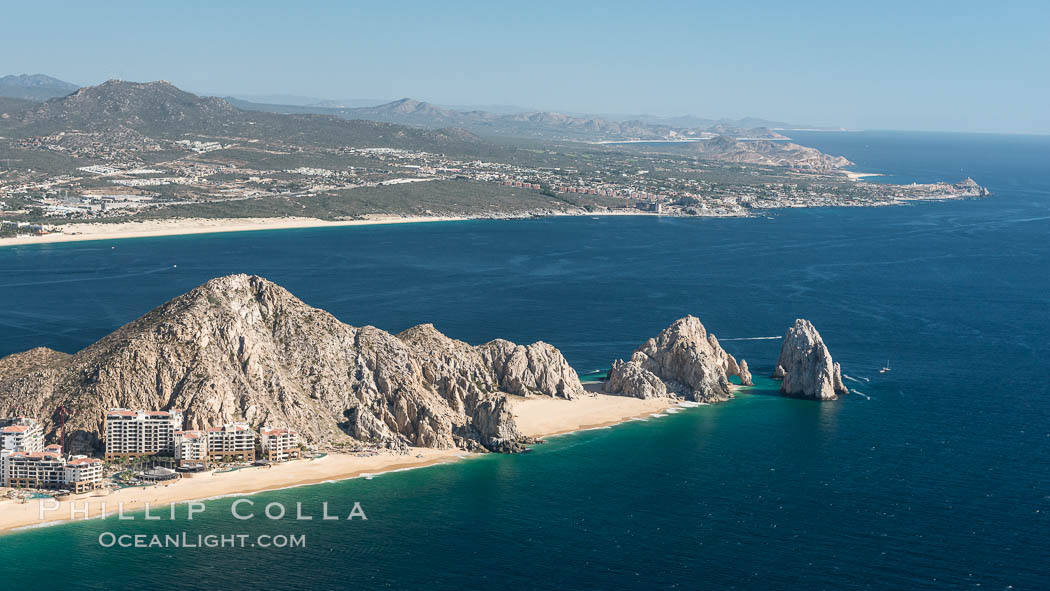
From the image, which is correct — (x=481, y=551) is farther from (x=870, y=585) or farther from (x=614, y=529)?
(x=870, y=585)

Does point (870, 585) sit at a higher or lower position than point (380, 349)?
lower

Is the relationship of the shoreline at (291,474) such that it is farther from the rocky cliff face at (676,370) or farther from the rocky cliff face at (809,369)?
the rocky cliff face at (809,369)

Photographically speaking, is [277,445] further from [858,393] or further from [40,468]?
[858,393]

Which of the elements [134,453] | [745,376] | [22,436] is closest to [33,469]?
[22,436]

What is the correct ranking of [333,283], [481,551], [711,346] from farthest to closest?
1. [333,283]
2. [711,346]
3. [481,551]

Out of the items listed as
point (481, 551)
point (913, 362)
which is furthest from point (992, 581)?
point (913, 362)

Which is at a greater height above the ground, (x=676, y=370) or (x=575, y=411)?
(x=676, y=370)

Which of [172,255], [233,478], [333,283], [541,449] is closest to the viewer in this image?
[233,478]

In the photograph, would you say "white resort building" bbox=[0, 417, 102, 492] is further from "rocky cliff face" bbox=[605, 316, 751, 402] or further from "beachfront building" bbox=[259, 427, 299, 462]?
"rocky cliff face" bbox=[605, 316, 751, 402]
